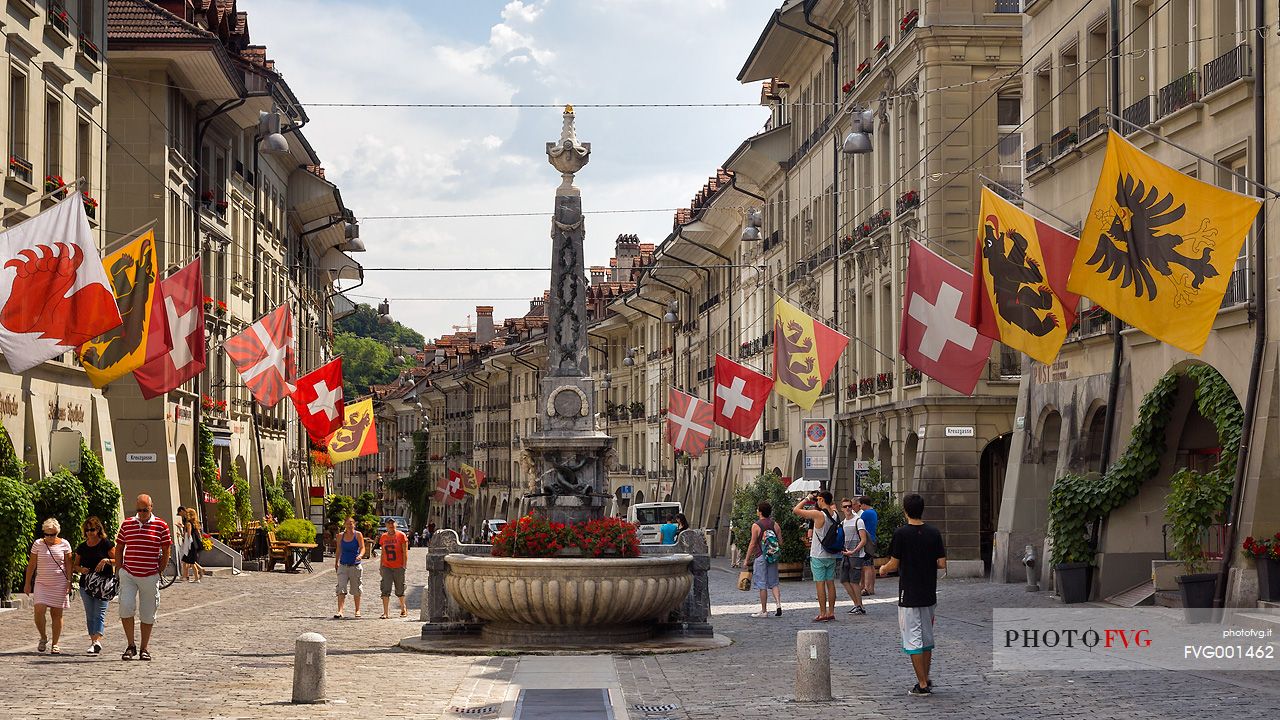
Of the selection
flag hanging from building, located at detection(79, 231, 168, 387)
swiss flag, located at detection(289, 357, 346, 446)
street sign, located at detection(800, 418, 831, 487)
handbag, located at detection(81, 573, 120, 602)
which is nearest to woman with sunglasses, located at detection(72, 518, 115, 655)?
handbag, located at detection(81, 573, 120, 602)

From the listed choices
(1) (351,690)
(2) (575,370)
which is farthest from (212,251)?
(1) (351,690)

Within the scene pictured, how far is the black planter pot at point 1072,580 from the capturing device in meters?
26.1

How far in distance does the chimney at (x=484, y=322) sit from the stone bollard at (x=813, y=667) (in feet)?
392

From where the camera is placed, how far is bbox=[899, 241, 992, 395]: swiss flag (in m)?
24.2

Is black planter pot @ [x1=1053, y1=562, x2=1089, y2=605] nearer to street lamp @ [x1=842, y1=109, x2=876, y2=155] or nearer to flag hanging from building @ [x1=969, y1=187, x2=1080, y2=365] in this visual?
flag hanging from building @ [x1=969, y1=187, x2=1080, y2=365]

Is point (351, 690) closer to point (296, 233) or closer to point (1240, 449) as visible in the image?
point (1240, 449)

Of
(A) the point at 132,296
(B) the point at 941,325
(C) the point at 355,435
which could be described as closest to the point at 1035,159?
(B) the point at 941,325

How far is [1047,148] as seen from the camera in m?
30.9

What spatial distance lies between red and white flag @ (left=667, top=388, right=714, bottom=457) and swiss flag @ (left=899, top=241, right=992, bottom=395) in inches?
821

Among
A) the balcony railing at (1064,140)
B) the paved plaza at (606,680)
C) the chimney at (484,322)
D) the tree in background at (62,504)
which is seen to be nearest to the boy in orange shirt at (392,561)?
the paved plaza at (606,680)

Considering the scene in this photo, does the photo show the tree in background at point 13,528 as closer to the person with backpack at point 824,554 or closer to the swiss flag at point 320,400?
the person with backpack at point 824,554

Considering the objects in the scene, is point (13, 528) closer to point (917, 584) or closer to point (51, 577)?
point (51, 577)

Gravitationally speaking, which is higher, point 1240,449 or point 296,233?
point 296,233

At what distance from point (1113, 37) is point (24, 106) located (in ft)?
59.2
